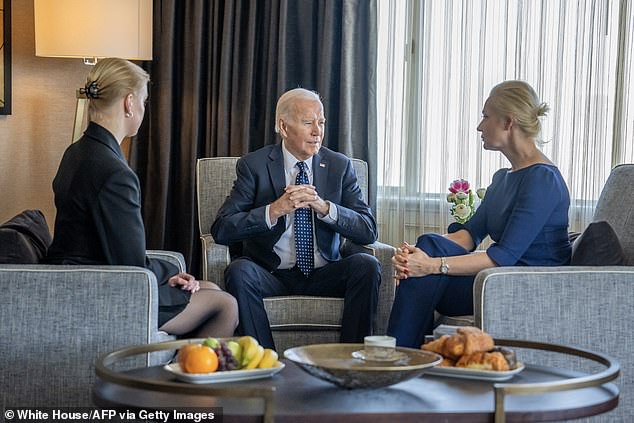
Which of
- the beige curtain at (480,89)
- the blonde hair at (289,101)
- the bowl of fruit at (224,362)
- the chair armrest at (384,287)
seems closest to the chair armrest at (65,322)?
the bowl of fruit at (224,362)

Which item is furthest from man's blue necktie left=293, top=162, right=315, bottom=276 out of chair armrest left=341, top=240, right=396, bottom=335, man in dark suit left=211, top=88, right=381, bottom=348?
chair armrest left=341, top=240, right=396, bottom=335

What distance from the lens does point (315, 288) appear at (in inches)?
A: 157

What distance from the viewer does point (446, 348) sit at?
2.47 meters

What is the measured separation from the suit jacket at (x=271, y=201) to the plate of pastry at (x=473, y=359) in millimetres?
1561

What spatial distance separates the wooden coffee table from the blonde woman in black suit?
2.61ft

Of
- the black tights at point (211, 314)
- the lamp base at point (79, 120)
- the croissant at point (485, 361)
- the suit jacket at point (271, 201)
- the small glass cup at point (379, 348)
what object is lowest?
the black tights at point (211, 314)

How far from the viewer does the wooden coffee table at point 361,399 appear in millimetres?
2092

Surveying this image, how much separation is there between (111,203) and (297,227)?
1.13 meters

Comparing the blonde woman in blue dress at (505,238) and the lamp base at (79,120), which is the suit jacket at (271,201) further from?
the lamp base at (79,120)

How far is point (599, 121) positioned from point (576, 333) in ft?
4.81

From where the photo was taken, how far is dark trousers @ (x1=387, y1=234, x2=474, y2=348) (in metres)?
3.57

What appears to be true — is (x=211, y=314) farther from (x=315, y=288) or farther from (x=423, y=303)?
(x=423, y=303)

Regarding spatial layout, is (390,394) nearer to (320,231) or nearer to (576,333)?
(576,333)

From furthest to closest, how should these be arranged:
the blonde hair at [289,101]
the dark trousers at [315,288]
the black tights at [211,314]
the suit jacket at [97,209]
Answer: the blonde hair at [289,101] < the dark trousers at [315,288] < the black tights at [211,314] < the suit jacket at [97,209]
